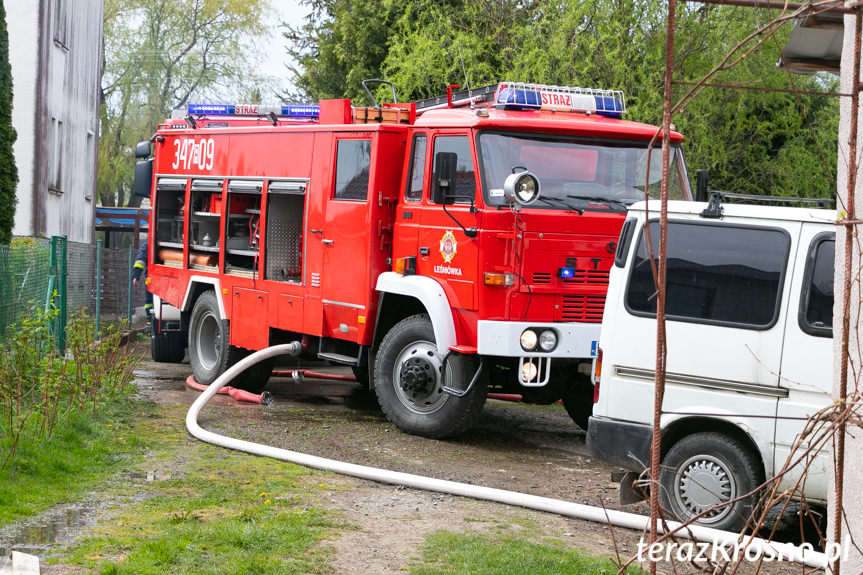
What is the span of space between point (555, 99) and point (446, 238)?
177 cm

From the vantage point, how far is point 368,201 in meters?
10.1

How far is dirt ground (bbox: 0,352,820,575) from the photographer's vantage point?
247 inches

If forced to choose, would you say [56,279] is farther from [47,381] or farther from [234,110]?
[47,381]

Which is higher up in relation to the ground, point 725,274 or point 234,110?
point 234,110

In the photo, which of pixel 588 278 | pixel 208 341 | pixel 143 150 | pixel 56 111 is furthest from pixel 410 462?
pixel 56 111

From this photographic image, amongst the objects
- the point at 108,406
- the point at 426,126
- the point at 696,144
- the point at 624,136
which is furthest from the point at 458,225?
the point at 696,144

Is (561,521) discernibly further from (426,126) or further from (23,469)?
(426,126)

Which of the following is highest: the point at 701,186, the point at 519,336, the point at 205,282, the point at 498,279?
the point at 701,186

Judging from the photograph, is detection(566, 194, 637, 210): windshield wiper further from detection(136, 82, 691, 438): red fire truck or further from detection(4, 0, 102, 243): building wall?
detection(4, 0, 102, 243): building wall

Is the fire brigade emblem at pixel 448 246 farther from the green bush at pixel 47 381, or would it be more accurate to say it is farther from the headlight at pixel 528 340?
the green bush at pixel 47 381

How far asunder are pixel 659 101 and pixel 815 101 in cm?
644

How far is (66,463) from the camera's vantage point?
7547 millimetres

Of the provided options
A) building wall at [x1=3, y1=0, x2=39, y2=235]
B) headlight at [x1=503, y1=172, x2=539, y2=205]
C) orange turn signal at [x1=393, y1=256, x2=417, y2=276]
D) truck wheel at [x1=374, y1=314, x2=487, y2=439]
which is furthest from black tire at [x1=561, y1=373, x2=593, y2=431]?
building wall at [x1=3, y1=0, x2=39, y2=235]

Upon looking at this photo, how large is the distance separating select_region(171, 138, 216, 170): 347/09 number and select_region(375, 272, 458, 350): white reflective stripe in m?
4.27
